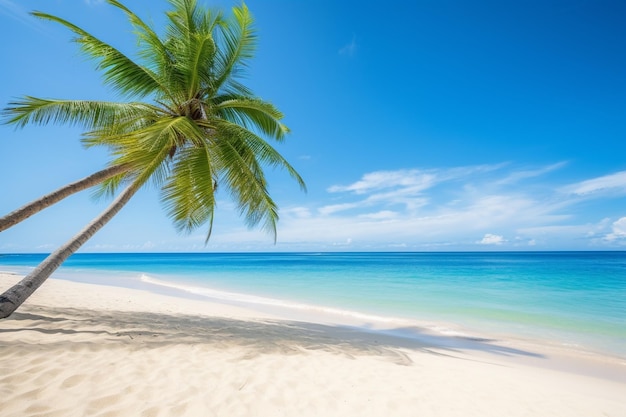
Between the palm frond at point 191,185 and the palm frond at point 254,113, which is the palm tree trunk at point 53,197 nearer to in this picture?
the palm frond at point 191,185

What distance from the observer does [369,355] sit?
16.4ft

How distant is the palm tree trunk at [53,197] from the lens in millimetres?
4340

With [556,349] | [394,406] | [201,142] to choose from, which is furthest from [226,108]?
[556,349]

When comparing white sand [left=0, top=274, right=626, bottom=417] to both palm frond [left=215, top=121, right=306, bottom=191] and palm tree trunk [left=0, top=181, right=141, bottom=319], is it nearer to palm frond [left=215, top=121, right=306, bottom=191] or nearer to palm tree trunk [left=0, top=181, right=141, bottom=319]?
palm tree trunk [left=0, top=181, right=141, bottom=319]

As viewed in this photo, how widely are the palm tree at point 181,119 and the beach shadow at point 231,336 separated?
101 cm

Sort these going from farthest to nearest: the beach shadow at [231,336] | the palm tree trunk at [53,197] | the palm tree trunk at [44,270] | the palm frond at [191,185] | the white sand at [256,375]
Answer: the palm frond at [191,185], the palm tree trunk at [44,270], the beach shadow at [231,336], the palm tree trunk at [53,197], the white sand at [256,375]

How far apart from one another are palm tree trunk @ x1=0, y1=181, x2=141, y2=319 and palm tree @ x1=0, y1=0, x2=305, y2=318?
2cm

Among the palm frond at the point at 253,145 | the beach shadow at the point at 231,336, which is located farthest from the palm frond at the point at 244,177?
the beach shadow at the point at 231,336

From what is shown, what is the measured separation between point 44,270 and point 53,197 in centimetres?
119

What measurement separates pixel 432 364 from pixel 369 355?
39.9 inches

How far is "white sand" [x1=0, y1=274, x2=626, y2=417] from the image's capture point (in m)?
2.77

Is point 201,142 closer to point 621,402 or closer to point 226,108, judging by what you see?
point 226,108

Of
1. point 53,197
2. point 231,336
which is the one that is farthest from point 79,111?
point 231,336

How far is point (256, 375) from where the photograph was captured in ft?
11.7
